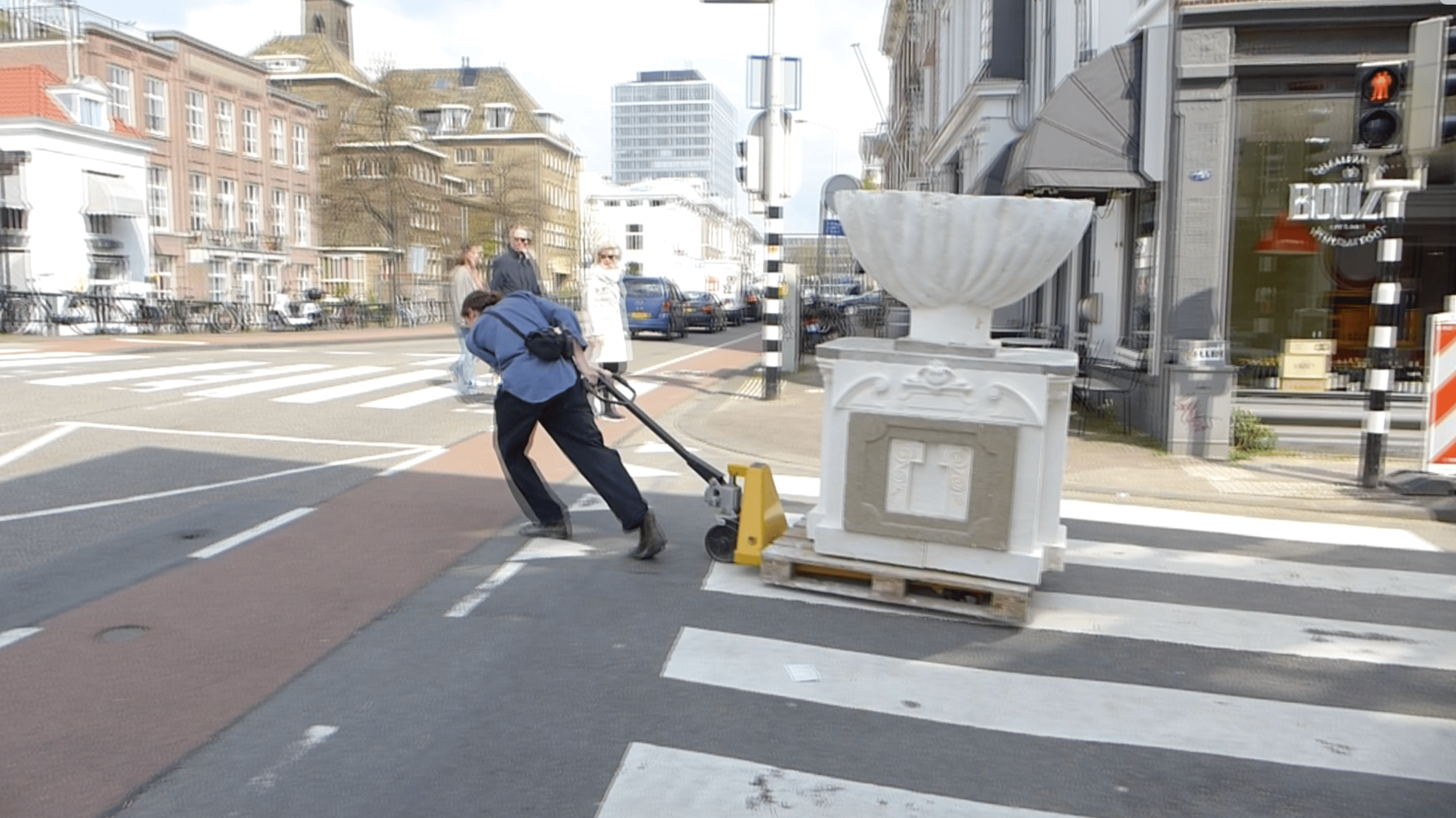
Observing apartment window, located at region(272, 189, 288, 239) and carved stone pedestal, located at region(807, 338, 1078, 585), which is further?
apartment window, located at region(272, 189, 288, 239)

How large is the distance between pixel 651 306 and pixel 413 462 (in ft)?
67.6

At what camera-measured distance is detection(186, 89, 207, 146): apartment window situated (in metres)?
45.5

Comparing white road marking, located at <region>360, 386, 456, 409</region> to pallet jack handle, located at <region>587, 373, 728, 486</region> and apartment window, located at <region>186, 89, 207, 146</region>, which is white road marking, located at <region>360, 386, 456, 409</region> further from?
apartment window, located at <region>186, 89, 207, 146</region>

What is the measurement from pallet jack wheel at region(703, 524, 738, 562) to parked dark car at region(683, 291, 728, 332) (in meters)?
27.8

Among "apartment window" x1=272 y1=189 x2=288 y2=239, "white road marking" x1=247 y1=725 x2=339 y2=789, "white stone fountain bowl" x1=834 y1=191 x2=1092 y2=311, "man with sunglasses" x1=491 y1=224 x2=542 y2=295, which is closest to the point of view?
"white road marking" x1=247 y1=725 x2=339 y2=789

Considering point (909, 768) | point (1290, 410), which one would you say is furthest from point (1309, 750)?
point (1290, 410)

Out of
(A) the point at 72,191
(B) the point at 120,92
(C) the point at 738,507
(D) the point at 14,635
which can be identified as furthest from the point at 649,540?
(B) the point at 120,92

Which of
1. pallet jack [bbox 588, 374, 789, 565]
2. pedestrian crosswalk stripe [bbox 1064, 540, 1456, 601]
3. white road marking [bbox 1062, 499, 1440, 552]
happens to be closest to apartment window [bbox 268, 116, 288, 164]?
white road marking [bbox 1062, 499, 1440, 552]

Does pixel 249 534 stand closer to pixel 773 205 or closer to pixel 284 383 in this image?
pixel 284 383

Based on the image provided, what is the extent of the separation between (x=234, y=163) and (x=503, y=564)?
4775 cm

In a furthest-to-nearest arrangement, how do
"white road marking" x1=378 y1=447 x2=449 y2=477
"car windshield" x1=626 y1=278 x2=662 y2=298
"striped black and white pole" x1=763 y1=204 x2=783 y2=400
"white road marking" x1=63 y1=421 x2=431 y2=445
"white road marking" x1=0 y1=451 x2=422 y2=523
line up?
"car windshield" x1=626 y1=278 x2=662 y2=298, "striped black and white pole" x1=763 y1=204 x2=783 y2=400, "white road marking" x1=63 y1=421 x2=431 y2=445, "white road marking" x1=378 y1=447 x2=449 y2=477, "white road marking" x1=0 y1=451 x2=422 y2=523

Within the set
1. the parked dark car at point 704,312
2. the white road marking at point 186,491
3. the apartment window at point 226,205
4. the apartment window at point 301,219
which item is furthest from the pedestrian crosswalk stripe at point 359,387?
the apartment window at point 301,219

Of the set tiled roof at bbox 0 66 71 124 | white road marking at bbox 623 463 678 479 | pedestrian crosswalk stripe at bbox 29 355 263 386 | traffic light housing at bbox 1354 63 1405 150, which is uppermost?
tiled roof at bbox 0 66 71 124

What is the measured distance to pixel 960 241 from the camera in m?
A: 5.10
